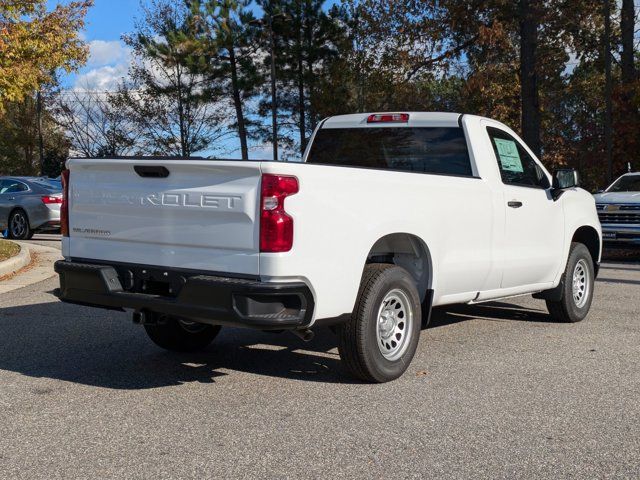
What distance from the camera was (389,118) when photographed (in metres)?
7.18

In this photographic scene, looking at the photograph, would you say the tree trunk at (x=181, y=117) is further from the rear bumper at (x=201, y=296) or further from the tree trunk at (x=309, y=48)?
the rear bumper at (x=201, y=296)

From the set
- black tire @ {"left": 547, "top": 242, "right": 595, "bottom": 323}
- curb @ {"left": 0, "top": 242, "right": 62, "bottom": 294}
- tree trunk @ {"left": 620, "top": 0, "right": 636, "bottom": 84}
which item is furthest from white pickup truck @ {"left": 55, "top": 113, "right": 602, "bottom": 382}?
tree trunk @ {"left": 620, "top": 0, "right": 636, "bottom": 84}

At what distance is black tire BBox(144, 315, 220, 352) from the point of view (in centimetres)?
655

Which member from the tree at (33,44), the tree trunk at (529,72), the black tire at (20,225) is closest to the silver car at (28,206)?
the black tire at (20,225)

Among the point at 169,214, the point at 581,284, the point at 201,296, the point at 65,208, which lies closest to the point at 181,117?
the point at 581,284

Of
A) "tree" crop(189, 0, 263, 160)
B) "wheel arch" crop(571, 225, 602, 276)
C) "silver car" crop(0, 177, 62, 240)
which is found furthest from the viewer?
"tree" crop(189, 0, 263, 160)

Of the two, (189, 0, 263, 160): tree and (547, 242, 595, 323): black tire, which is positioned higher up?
(189, 0, 263, 160): tree

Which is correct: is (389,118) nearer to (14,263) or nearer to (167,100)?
(14,263)

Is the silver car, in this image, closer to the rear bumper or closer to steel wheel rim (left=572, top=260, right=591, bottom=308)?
steel wheel rim (left=572, top=260, right=591, bottom=308)

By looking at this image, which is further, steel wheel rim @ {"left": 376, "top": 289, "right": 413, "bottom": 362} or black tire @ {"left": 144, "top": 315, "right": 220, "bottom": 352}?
black tire @ {"left": 144, "top": 315, "right": 220, "bottom": 352}

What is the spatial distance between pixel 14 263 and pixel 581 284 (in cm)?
805

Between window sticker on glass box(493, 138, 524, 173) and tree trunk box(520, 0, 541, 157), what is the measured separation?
58.6 ft

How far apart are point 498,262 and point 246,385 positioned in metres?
2.57

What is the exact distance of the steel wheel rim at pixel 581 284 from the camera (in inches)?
329
